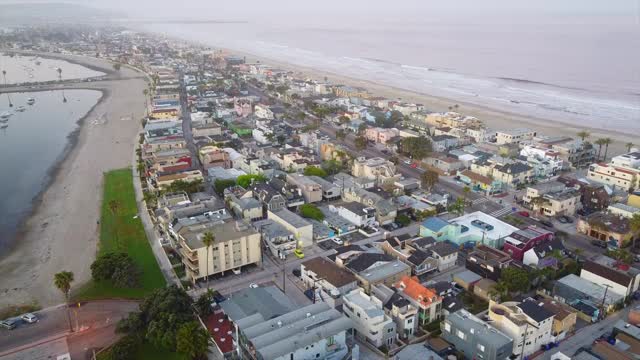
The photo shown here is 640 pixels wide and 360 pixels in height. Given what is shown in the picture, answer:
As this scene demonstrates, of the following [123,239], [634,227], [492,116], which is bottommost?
[123,239]


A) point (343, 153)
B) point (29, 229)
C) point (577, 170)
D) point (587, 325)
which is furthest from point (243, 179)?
point (577, 170)

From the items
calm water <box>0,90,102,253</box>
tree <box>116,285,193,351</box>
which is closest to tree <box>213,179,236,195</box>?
calm water <box>0,90,102,253</box>

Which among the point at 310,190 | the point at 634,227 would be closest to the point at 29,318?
the point at 310,190

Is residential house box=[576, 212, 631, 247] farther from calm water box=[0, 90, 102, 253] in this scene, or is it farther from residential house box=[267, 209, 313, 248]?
calm water box=[0, 90, 102, 253]

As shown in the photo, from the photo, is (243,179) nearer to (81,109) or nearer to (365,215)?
(365,215)

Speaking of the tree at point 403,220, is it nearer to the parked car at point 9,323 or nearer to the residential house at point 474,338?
the residential house at point 474,338

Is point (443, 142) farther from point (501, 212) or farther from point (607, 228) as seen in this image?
point (607, 228)
